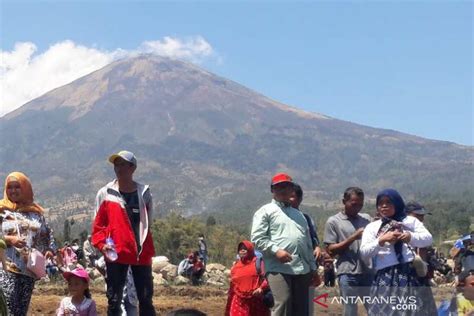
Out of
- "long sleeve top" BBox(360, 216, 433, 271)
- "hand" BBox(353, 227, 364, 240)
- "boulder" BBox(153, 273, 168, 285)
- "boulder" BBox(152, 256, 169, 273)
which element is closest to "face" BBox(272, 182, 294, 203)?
"hand" BBox(353, 227, 364, 240)

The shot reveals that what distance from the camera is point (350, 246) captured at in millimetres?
5910

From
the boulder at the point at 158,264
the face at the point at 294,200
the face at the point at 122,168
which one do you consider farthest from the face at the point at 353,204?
the boulder at the point at 158,264

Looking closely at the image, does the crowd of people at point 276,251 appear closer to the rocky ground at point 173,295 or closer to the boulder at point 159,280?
the rocky ground at point 173,295

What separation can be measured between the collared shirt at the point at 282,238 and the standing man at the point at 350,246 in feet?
0.81

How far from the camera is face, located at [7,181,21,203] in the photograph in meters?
5.39

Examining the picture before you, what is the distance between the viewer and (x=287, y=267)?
5.60 m

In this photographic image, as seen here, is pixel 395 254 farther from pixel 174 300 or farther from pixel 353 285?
pixel 174 300

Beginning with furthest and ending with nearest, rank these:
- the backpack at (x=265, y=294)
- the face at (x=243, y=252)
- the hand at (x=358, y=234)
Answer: the face at (x=243, y=252), the backpack at (x=265, y=294), the hand at (x=358, y=234)

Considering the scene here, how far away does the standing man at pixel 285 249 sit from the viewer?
220 inches

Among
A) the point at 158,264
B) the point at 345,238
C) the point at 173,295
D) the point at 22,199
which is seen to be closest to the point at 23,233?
the point at 22,199

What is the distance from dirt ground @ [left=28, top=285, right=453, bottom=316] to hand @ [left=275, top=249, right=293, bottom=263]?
101 inches

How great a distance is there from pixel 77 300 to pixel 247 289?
1.70m

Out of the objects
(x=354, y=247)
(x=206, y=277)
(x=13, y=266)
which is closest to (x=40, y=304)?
(x=13, y=266)

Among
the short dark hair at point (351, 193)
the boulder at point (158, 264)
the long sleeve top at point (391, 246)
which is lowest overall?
the boulder at point (158, 264)
